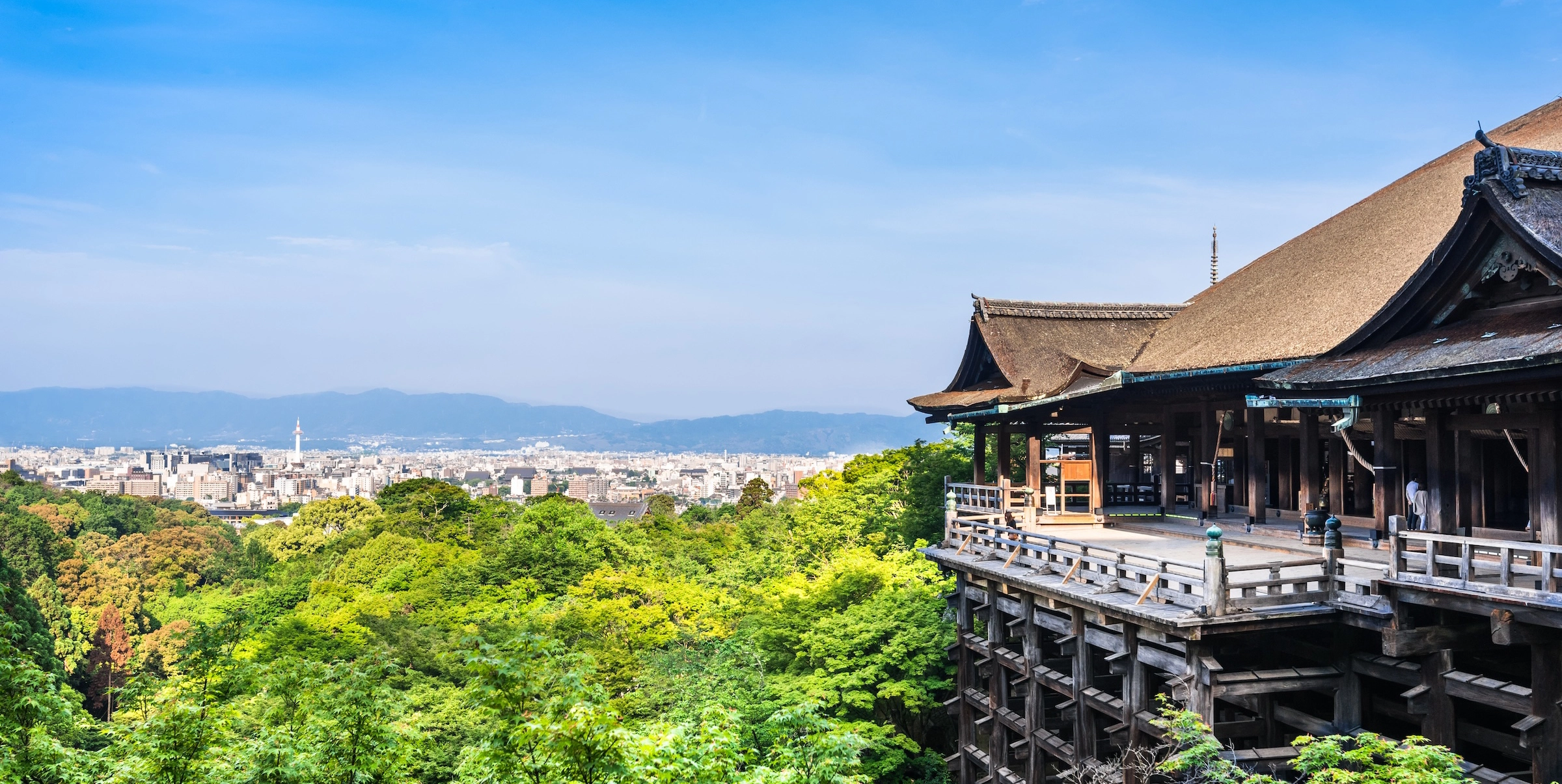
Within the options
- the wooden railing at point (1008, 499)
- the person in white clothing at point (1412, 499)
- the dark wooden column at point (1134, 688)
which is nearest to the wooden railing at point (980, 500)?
the wooden railing at point (1008, 499)

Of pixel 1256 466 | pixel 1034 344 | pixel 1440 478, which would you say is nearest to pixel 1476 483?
pixel 1440 478

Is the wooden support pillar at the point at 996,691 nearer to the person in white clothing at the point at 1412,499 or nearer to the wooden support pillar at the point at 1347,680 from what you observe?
the wooden support pillar at the point at 1347,680

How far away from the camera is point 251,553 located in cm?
6412

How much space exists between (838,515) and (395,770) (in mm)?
18355

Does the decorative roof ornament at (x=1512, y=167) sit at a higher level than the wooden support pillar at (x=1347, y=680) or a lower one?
higher

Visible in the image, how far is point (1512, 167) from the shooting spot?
968 centimetres

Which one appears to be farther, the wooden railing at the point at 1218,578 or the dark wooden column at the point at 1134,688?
the dark wooden column at the point at 1134,688

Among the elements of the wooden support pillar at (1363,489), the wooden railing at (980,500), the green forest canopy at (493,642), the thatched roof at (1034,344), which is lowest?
the green forest canopy at (493,642)

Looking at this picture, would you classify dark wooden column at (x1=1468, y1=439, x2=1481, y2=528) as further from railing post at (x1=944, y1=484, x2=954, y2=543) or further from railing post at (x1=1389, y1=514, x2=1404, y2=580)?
railing post at (x1=944, y1=484, x2=954, y2=543)

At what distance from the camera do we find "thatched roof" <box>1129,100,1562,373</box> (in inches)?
569

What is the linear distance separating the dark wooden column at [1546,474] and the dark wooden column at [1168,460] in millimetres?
8751

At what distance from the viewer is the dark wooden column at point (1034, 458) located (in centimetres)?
1866

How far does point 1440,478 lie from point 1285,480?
687cm

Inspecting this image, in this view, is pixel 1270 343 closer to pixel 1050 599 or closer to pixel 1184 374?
pixel 1184 374
